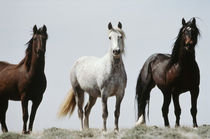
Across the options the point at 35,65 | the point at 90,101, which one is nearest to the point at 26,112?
the point at 35,65

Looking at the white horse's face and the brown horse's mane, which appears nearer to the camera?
the white horse's face

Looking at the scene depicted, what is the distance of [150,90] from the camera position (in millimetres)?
14336

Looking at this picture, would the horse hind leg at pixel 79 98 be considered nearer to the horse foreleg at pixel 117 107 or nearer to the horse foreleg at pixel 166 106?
the horse foreleg at pixel 117 107

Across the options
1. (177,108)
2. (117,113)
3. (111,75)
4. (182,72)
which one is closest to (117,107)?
(117,113)

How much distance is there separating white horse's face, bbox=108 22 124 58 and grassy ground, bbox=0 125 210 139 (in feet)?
6.52

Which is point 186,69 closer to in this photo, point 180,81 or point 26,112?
point 180,81

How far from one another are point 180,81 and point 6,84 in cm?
487

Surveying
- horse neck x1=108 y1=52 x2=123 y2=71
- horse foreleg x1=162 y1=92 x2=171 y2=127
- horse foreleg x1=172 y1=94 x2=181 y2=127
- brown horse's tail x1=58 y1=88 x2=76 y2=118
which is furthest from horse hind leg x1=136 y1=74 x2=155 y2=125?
horse neck x1=108 y1=52 x2=123 y2=71

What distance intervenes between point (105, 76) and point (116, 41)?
973 millimetres

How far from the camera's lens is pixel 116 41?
11727 millimetres

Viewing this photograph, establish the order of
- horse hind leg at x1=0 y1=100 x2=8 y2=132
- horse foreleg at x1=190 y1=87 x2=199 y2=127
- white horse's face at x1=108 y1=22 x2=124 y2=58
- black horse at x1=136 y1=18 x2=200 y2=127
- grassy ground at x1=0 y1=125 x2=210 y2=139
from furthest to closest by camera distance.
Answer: horse hind leg at x1=0 y1=100 x2=8 y2=132, horse foreleg at x1=190 y1=87 x2=199 y2=127, black horse at x1=136 y1=18 x2=200 y2=127, white horse's face at x1=108 y1=22 x2=124 y2=58, grassy ground at x1=0 y1=125 x2=210 y2=139

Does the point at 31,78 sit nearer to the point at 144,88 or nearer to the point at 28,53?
the point at 28,53

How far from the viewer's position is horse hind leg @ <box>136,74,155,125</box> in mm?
14155

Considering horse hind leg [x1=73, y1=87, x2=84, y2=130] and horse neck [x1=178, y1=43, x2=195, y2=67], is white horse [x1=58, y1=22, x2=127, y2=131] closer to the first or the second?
horse hind leg [x1=73, y1=87, x2=84, y2=130]
